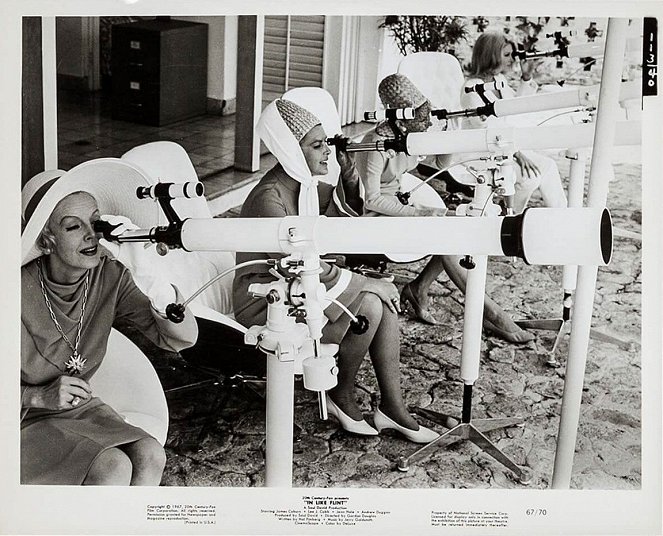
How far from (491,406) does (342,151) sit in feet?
2.31

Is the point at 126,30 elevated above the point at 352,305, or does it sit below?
above

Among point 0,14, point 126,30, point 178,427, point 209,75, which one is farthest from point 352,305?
point 0,14

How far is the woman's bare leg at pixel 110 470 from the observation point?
2.20 metres

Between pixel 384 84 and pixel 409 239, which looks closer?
pixel 409 239

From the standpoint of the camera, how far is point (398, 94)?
2.24m

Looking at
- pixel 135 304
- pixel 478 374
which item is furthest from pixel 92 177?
pixel 478 374

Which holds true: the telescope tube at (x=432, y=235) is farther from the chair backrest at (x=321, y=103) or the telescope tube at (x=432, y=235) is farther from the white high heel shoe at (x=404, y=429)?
the white high heel shoe at (x=404, y=429)

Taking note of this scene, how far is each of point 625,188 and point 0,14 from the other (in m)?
1.53

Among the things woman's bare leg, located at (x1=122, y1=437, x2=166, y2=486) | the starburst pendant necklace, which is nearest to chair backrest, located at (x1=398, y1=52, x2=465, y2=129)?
the starburst pendant necklace

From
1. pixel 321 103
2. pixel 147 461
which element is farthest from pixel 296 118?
pixel 147 461

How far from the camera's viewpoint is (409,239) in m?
2.02

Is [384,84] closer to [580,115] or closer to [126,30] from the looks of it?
[580,115]

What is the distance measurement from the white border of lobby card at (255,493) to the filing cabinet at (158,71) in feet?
0.15

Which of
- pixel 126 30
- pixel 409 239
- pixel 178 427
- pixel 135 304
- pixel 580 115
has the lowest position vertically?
pixel 178 427
